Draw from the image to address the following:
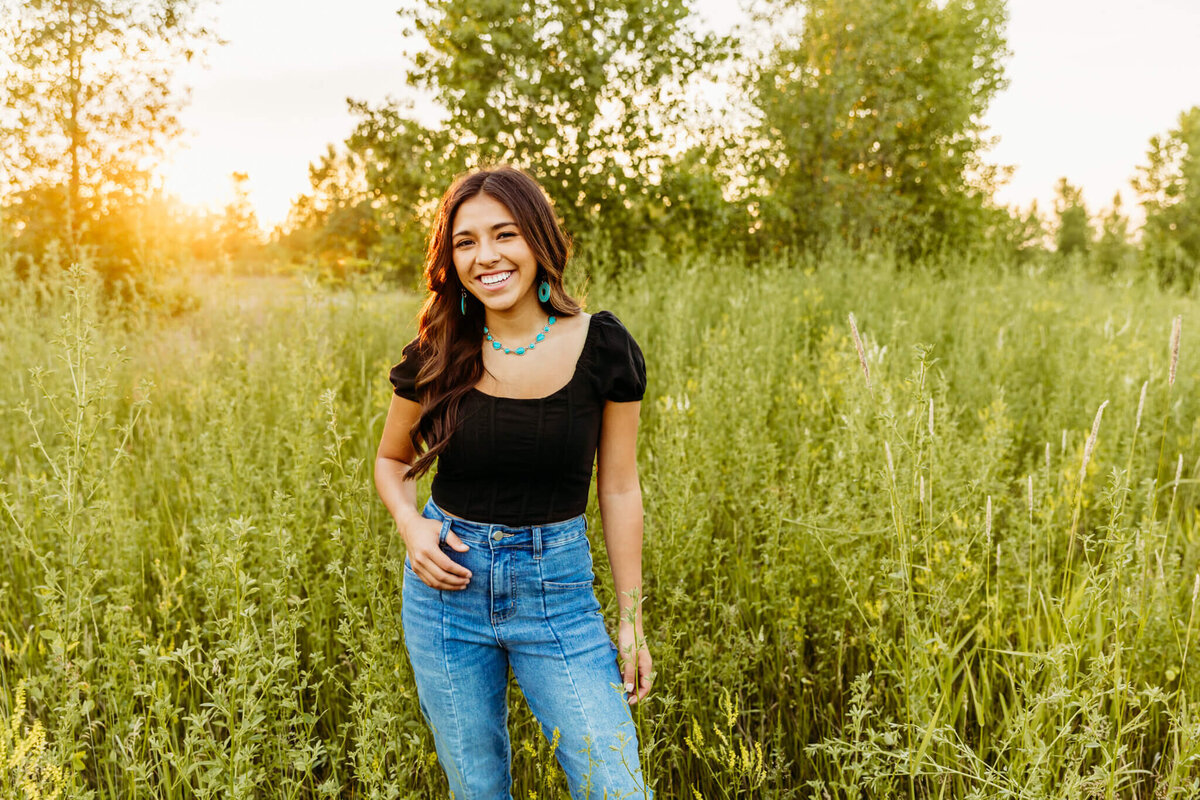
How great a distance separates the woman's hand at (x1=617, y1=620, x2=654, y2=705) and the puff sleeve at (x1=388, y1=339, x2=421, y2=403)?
81 cm

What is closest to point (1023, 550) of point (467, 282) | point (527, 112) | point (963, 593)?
point (963, 593)

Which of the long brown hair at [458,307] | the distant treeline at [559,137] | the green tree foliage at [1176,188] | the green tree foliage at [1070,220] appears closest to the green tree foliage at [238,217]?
the distant treeline at [559,137]

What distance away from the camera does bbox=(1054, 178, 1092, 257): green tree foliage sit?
43.5 metres

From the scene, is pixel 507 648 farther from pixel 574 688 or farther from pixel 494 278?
pixel 494 278

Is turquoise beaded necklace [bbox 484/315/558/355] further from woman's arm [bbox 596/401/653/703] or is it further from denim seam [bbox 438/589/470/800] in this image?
denim seam [bbox 438/589/470/800]

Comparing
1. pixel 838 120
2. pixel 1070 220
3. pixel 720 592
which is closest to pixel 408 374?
pixel 720 592

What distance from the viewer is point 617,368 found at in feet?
5.98

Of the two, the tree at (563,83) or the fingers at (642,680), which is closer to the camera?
the fingers at (642,680)

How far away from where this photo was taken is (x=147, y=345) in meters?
5.06

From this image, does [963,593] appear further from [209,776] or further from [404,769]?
[209,776]

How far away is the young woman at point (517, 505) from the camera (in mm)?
1697

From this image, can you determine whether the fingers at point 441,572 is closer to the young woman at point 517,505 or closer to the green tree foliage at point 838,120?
the young woman at point 517,505

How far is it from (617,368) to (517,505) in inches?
16.1

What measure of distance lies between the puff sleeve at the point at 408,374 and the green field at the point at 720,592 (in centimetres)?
22
